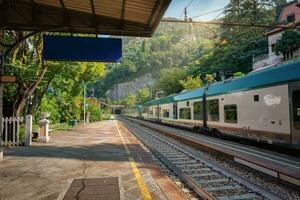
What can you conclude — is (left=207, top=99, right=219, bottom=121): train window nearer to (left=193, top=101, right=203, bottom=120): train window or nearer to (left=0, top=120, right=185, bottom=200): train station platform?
(left=193, top=101, right=203, bottom=120): train window

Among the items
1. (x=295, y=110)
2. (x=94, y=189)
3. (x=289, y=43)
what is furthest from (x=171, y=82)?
(x=94, y=189)

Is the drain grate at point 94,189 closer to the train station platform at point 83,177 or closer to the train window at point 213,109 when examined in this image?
the train station platform at point 83,177

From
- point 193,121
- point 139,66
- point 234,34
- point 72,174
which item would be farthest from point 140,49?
point 72,174

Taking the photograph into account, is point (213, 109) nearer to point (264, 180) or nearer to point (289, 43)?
point (264, 180)

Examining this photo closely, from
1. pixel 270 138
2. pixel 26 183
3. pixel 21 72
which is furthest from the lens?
pixel 21 72

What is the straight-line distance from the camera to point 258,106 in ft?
41.0

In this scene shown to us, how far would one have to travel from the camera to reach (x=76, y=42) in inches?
480

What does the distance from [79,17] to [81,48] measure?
4.52 feet

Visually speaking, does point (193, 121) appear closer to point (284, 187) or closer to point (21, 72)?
point (21, 72)

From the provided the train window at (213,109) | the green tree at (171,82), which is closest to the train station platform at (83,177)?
the train window at (213,109)

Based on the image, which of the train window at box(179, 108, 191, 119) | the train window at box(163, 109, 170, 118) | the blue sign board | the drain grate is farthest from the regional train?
the train window at box(163, 109, 170, 118)

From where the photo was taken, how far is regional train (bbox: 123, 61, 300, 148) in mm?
10219

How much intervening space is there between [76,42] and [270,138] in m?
8.33

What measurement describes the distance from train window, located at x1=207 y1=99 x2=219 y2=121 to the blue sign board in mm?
7573
